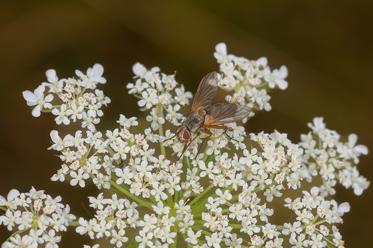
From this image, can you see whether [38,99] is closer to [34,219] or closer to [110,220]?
[34,219]

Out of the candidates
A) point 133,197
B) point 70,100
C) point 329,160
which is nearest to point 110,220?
point 133,197

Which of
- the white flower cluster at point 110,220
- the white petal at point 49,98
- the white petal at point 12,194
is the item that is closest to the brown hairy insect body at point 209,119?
the white flower cluster at point 110,220

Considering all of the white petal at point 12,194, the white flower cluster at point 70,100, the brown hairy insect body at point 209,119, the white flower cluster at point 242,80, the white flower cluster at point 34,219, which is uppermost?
the white flower cluster at point 242,80

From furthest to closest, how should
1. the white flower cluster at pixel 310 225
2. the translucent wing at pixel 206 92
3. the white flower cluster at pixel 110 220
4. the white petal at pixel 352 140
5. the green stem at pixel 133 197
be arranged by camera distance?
the white petal at pixel 352 140, the translucent wing at pixel 206 92, the white flower cluster at pixel 310 225, the green stem at pixel 133 197, the white flower cluster at pixel 110 220

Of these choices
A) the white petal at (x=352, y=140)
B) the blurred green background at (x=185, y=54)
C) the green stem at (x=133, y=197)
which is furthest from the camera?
the blurred green background at (x=185, y=54)

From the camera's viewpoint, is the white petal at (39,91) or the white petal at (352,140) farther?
the white petal at (352,140)

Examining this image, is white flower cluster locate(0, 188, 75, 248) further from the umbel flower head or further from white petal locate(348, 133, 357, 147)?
white petal locate(348, 133, 357, 147)

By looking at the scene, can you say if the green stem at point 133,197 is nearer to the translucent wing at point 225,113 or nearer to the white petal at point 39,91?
the translucent wing at point 225,113

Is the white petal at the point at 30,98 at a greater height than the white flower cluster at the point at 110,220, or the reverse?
the white petal at the point at 30,98
